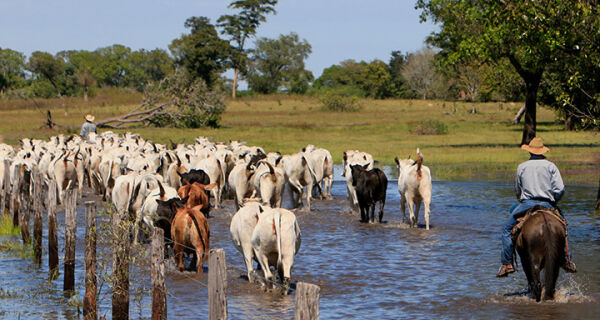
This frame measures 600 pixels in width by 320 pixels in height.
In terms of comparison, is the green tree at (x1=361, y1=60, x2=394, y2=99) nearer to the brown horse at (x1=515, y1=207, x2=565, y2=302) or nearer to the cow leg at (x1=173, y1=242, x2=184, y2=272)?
the cow leg at (x1=173, y1=242, x2=184, y2=272)

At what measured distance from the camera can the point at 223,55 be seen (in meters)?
78.7

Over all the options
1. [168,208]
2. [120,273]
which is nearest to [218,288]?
[120,273]

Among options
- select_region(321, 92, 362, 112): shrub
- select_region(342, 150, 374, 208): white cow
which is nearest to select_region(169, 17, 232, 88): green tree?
select_region(321, 92, 362, 112): shrub

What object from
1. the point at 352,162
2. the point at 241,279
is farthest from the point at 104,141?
the point at 241,279

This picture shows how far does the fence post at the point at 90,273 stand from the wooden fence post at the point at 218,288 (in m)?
2.99

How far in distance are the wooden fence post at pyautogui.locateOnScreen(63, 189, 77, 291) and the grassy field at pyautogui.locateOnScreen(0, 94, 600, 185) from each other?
63.5 feet

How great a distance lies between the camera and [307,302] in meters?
5.64

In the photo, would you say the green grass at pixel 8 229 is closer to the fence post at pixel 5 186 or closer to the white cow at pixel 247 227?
the fence post at pixel 5 186

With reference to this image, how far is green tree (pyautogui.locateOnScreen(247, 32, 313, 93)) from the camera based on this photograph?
126750 millimetres

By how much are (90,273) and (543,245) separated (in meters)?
5.69

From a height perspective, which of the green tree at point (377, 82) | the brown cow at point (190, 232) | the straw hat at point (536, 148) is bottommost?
the brown cow at point (190, 232)

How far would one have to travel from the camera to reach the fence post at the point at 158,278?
863 centimetres

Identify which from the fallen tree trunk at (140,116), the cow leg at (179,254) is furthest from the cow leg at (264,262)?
the fallen tree trunk at (140,116)

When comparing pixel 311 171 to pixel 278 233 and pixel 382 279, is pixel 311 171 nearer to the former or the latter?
pixel 382 279
